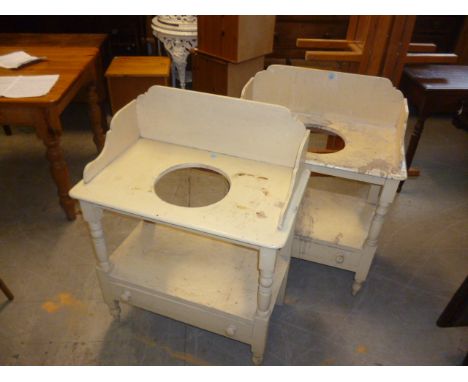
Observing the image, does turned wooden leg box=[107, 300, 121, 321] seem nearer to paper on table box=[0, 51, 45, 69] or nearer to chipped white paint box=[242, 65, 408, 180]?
chipped white paint box=[242, 65, 408, 180]

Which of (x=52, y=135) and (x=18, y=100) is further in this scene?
(x=52, y=135)

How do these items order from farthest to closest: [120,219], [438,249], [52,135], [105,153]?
1. [120,219]
2. [438,249]
3. [52,135]
4. [105,153]

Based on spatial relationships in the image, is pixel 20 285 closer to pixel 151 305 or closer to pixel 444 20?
pixel 151 305

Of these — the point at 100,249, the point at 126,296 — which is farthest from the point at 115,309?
the point at 100,249

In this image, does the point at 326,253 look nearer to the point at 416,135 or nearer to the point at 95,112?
the point at 416,135

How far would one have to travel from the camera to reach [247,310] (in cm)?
150

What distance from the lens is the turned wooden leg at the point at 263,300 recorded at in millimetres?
1235

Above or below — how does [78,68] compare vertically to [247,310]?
above

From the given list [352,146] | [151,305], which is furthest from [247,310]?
[352,146]

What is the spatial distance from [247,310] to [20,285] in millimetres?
1270

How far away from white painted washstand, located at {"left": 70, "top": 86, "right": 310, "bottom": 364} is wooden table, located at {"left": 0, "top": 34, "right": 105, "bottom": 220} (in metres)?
0.68

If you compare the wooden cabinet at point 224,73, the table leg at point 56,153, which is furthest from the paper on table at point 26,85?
the wooden cabinet at point 224,73

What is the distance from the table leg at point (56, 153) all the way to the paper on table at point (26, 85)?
0.15 m
